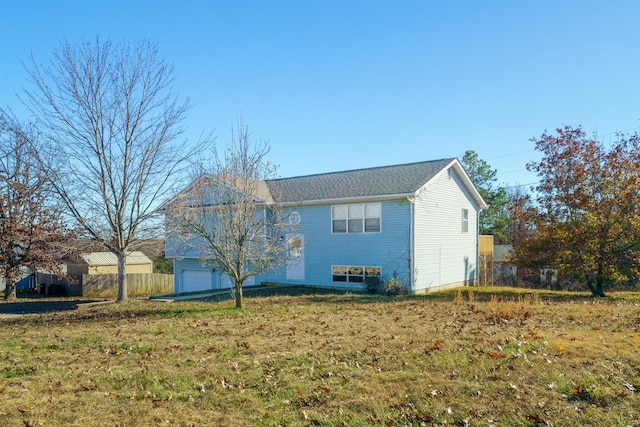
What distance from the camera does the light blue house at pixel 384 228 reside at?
19.2 m

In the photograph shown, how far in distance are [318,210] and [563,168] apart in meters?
9.81

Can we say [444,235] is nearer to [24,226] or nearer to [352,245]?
[352,245]

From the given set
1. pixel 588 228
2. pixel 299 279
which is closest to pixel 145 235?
pixel 299 279

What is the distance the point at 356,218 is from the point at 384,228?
4.58 feet

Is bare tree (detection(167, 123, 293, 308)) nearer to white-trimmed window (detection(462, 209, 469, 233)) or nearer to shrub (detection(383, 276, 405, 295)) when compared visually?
shrub (detection(383, 276, 405, 295))

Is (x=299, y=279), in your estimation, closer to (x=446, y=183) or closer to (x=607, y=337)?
(x=446, y=183)

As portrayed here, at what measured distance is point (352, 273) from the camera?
20.4 meters

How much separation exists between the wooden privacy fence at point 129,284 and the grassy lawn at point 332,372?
722 inches

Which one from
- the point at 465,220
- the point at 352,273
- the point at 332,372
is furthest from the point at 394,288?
the point at 332,372

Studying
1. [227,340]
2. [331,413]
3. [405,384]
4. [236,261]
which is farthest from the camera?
[236,261]

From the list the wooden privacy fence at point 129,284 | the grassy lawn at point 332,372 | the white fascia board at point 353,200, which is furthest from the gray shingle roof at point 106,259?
the grassy lawn at point 332,372

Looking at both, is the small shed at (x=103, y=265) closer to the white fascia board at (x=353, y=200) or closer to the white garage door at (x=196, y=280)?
the white garage door at (x=196, y=280)

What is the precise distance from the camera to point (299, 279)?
21734 mm

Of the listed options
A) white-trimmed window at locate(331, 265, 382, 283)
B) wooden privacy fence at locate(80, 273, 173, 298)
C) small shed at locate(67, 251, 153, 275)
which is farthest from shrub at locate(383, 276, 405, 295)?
small shed at locate(67, 251, 153, 275)
